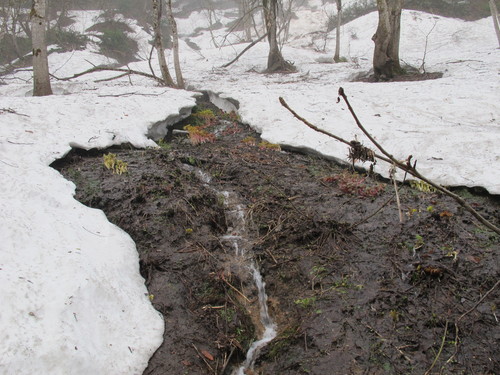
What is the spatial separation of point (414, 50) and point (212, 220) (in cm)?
1889

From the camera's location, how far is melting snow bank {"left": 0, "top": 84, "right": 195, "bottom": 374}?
2318 millimetres

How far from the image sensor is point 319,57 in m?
19.4

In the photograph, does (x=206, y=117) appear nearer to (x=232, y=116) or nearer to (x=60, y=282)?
(x=232, y=116)

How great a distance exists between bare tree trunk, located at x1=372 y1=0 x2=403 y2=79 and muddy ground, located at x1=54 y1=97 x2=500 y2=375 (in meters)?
6.99

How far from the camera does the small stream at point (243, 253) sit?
121 inches

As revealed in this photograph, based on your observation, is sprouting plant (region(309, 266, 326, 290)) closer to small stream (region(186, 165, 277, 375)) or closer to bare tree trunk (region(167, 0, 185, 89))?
small stream (region(186, 165, 277, 375))

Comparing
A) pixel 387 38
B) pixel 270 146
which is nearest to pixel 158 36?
pixel 270 146

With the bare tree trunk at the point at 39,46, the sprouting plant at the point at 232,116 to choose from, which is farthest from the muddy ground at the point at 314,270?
the bare tree trunk at the point at 39,46

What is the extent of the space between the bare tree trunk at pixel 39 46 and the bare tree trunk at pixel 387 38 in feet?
30.4

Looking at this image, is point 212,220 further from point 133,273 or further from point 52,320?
point 52,320

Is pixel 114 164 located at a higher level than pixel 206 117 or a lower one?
lower

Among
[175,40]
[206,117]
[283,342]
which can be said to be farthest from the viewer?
→ [175,40]

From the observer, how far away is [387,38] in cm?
995

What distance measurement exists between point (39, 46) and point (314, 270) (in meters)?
8.45
